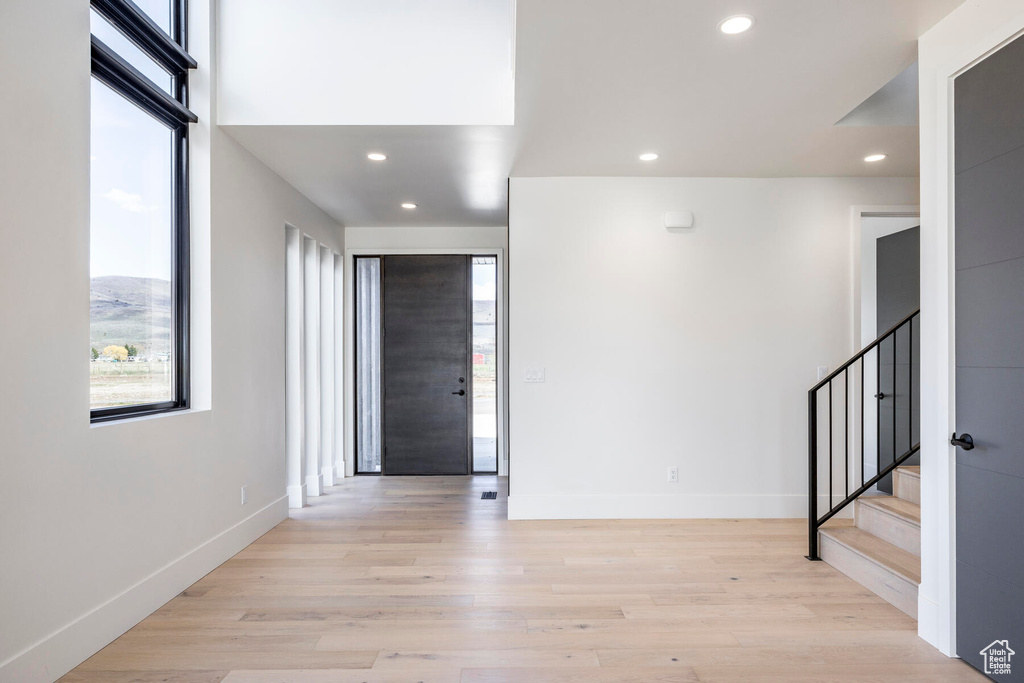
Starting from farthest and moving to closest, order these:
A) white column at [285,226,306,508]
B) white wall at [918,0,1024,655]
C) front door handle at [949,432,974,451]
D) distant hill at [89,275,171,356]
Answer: white column at [285,226,306,508]
distant hill at [89,275,171,356]
white wall at [918,0,1024,655]
front door handle at [949,432,974,451]

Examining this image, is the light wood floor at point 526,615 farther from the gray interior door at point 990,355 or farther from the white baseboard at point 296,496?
the white baseboard at point 296,496

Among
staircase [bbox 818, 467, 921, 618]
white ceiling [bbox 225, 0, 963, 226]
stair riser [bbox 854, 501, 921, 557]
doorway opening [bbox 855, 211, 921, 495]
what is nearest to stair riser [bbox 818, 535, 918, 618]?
staircase [bbox 818, 467, 921, 618]

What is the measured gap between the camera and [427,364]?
6270mm

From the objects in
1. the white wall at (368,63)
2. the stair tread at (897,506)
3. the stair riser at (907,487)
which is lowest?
the stair tread at (897,506)

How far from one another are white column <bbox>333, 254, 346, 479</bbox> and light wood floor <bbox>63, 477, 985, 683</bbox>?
186 cm

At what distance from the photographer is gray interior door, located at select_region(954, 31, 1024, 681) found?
2043mm

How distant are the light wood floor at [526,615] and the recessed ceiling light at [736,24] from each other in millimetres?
2445

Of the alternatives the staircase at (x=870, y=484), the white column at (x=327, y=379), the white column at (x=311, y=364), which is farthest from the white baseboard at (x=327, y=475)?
the staircase at (x=870, y=484)

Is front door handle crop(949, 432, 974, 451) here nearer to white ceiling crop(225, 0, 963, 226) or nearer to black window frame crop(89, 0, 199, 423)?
white ceiling crop(225, 0, 963, 226)

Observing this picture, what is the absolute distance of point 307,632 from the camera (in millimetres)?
2590

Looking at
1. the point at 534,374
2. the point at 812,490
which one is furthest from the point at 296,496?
the point at 812,490

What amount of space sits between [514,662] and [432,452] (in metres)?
4.00

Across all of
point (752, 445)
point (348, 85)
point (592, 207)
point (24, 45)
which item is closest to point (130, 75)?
point (24, 45)

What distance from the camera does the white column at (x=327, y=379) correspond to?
5676 mm
